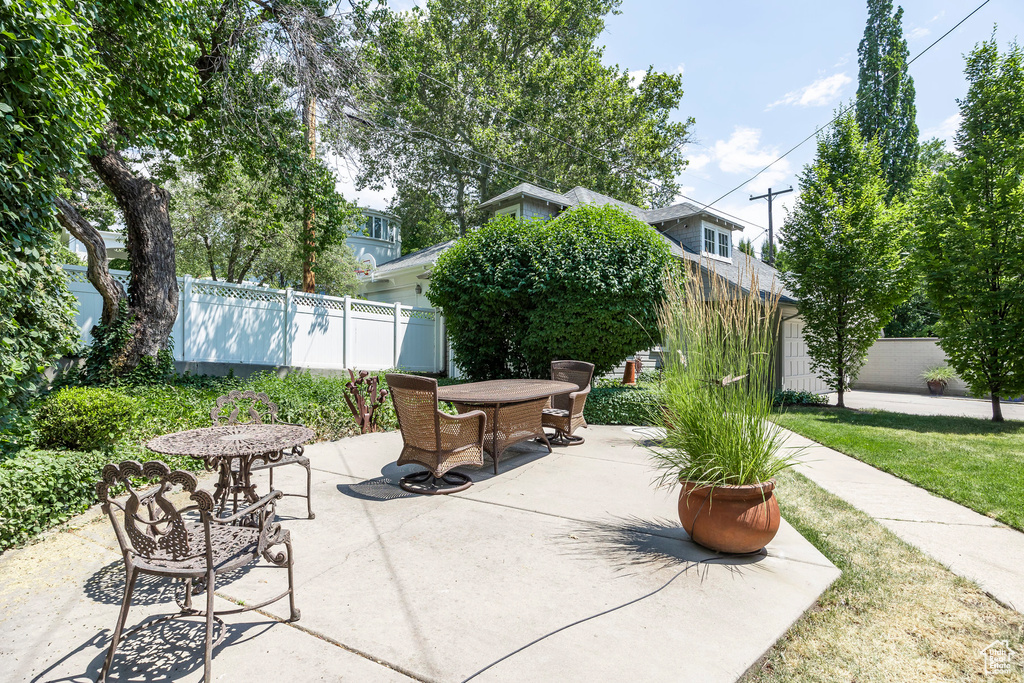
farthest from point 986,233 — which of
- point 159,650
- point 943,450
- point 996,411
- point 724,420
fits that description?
point 159,650

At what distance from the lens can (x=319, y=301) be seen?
1062 centimetres

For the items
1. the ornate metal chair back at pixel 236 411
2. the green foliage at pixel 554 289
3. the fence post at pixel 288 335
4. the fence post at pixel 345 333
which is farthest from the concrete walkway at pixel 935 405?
the fence post at pixel 288 335

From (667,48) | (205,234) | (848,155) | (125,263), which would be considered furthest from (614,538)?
(205,234)

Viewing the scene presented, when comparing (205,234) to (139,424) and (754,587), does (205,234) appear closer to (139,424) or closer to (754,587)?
(139,424)

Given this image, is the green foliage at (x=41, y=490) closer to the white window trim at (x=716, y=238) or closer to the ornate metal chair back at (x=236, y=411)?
the ornate metal chair back at (x=236, y=411)

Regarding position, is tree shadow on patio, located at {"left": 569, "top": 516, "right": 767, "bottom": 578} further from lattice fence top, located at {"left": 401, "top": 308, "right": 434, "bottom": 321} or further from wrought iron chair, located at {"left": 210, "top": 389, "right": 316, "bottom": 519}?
lattice fence top, located at {"left": 401, "top": 308, "right": 434, "bottom": 321}

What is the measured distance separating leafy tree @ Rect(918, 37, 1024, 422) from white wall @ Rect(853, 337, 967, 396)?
7.51 metres

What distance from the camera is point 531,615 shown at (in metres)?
2.32

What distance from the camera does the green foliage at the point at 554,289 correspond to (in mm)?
7789

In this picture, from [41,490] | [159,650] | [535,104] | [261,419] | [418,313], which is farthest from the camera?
[535,104]

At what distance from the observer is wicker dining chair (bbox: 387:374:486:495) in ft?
13.1

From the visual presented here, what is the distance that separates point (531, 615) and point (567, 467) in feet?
9.32

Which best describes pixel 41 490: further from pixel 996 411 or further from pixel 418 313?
pixel 996 411

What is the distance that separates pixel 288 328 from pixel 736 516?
369 inches
